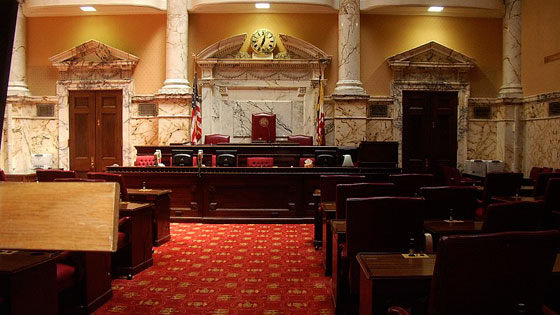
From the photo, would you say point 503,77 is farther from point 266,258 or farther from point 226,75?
point 266,258

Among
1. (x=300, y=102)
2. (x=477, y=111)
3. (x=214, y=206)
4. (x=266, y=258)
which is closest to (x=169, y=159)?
(x=214, y=206)

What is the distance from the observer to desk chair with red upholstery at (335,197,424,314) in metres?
2.91

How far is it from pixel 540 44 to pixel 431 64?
245 centimetres

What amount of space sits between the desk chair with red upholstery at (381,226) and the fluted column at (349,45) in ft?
27.4

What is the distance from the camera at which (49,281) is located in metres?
2.57

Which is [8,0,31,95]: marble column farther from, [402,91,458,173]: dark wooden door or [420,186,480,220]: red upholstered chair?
[420,186,480,220]: red upholstered chair

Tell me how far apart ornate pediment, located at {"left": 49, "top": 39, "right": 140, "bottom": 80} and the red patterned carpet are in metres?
6.77

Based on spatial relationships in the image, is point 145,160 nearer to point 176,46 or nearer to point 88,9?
point 176,46

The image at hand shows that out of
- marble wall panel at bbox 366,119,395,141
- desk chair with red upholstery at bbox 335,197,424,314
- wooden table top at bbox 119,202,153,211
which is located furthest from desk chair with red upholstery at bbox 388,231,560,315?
marble wall panel at bbox 366,119,395,141

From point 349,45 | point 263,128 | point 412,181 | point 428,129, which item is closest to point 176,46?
point 263,128

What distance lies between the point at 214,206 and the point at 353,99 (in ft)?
16.9

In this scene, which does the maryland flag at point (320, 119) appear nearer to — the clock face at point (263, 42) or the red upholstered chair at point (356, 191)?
the clock face at point (263, 42)

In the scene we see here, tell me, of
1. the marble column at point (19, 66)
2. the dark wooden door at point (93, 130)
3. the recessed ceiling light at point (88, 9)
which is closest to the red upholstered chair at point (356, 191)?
the dark wooden door at point (93, 130)

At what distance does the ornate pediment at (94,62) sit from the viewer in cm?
1152
